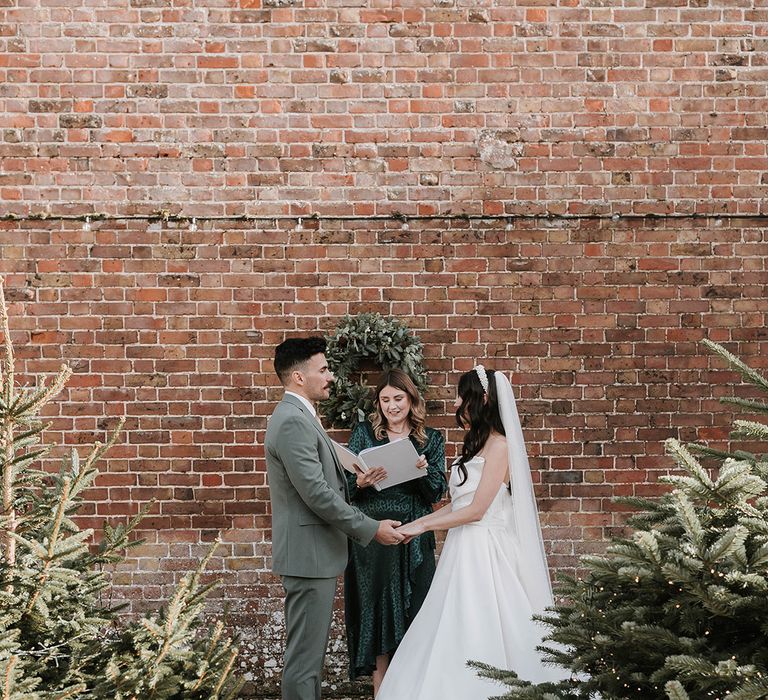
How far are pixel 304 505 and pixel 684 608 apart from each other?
215 cm

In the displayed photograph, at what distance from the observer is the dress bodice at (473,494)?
4629 mm

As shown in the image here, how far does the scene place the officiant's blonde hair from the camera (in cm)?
501

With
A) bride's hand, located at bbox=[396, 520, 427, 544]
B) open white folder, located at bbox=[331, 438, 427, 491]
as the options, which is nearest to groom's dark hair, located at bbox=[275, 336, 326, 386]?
open white folder, located at bbox=[331, 438, 427, 491]

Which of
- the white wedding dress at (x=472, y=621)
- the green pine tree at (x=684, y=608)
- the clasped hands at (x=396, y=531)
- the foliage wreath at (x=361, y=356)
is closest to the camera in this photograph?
the green pine tree at (x=684, y=608)

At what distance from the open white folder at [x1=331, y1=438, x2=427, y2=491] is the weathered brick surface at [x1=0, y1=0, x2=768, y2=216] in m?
1.71

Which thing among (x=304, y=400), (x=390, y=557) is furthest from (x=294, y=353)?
(x=390, y=557)

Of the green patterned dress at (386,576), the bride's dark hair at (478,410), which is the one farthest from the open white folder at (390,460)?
the bride's dark hair at (478,410)

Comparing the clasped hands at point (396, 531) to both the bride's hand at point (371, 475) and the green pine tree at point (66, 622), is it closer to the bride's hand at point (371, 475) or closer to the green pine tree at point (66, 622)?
the bride's hand at point (371, 475)

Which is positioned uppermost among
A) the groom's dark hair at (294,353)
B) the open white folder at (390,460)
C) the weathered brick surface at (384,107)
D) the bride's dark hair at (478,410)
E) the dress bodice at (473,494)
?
the weathered brick surface at (384,107)

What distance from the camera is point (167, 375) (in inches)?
215

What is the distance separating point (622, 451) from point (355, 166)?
254 centimetres

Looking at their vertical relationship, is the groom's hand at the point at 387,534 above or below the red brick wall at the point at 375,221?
below

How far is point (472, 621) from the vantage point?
14.1ft

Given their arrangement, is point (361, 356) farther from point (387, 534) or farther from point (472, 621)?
point (472, 621)
